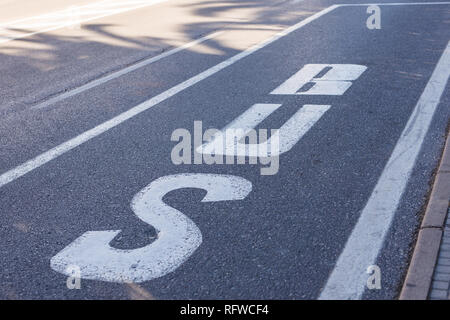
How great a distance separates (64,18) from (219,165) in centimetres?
949

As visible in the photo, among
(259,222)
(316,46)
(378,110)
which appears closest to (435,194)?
(259,222)

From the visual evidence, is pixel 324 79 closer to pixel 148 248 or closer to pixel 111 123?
pixel 111 123

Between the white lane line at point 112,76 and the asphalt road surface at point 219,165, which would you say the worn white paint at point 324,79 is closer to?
the asphalt road surface at point 219,165

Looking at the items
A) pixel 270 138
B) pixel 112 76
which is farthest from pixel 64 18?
pixel 270 138

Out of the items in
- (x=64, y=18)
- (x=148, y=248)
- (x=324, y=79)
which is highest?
(x=64, y=18)

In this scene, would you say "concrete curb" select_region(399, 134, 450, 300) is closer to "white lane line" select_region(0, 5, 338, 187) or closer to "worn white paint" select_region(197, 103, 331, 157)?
"worn white paint" select_region(197, 103, 331, 157)

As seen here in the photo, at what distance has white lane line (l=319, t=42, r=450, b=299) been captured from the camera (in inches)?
156

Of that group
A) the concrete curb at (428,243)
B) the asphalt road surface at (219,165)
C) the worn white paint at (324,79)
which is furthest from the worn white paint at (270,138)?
the concrete curb at (428,243)

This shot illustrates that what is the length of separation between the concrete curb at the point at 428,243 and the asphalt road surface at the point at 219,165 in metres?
0.08

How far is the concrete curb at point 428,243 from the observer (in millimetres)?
3801

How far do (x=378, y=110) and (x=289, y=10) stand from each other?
7.23 metres

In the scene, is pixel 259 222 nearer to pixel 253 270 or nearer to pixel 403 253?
pixel 253 270

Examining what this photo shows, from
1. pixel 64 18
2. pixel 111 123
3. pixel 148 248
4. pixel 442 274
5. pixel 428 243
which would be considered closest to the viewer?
pixel 442 274

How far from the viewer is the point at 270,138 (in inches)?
254
